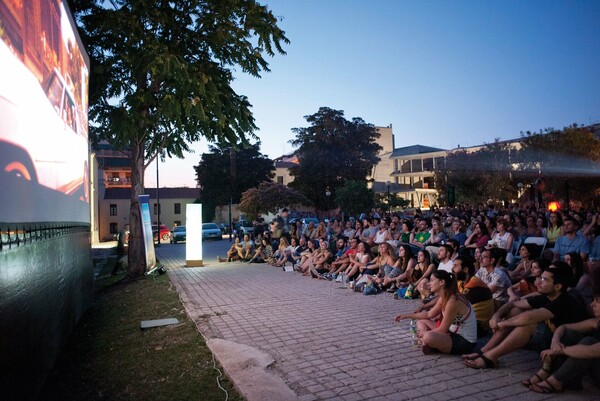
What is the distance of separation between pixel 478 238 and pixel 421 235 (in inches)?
62.6

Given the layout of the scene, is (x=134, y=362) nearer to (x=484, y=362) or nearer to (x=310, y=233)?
(x=484, y=362)

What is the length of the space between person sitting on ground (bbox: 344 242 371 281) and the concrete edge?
210 inches

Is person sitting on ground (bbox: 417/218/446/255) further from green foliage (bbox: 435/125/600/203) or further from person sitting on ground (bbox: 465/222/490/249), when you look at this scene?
green foliage (bbox: 435/125/600/203)

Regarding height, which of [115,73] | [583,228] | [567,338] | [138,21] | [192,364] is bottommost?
[192,364]

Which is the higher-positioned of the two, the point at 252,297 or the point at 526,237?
the point at 526,237

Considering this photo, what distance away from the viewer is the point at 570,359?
403cm

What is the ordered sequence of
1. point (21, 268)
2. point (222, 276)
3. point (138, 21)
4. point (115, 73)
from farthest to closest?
point (222, 276) < point (115, 73) < point (138, 21) < point (21, 268)

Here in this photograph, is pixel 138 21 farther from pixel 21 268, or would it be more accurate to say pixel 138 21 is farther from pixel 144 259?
pixel 21 268

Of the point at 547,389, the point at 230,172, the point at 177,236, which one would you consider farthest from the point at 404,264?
the point at 230,172

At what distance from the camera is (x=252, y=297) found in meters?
9.55

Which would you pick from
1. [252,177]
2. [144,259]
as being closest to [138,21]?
[144,259]

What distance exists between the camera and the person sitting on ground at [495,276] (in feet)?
22.0

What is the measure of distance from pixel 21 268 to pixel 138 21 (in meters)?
9.12

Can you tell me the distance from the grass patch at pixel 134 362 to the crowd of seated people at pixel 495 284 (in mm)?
2738
